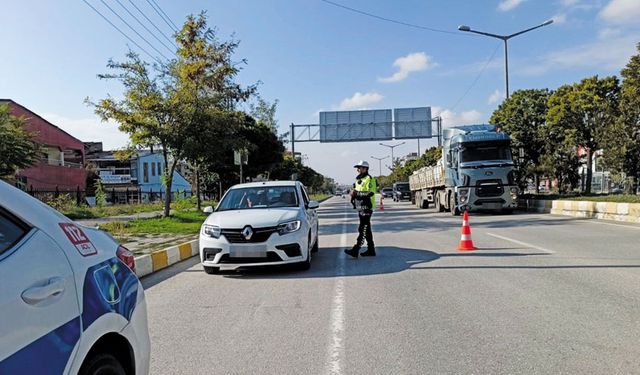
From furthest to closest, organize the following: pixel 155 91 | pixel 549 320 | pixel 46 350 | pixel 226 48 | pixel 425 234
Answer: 1. pixel 226 48
2. pixel 155 91
3. pixel 425 234
4. pixel 549 320
5. pixel 46 350

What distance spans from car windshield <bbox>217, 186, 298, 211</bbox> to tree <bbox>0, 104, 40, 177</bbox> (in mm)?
11419

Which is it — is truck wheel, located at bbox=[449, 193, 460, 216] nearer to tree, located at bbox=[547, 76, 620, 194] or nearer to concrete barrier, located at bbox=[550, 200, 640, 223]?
concrete barrier, located at bbox=[550, 200, 640, 223]

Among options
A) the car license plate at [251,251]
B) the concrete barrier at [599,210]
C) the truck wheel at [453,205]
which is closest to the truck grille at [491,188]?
the truck wheel at [453,205]

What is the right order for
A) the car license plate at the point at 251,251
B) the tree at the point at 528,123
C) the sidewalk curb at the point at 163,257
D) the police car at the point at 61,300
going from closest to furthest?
the police car at the point at 61,300 < the car license plate at the point at 251,251 < the sidewalk curb at the point at 163,257 < the tree at the point at 528,123

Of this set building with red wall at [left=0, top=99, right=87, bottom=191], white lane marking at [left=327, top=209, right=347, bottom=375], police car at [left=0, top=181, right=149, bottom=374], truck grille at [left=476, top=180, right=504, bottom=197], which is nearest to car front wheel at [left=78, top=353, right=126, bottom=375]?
police car at [left=0, top=181, right=149, bottom=374]

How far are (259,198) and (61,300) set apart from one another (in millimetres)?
7882

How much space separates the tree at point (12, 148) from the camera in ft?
58.7

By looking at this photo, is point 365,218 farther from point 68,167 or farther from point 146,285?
point 68,167

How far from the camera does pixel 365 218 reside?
1062cm

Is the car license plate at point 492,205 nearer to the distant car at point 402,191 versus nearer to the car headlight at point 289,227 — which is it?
the car headlight at point 289,227

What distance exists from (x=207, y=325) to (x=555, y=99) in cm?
2684

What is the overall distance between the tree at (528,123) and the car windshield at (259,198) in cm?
2359

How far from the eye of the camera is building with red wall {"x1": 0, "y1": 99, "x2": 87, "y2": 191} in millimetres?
37281

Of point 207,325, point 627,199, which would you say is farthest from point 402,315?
point 627,199
